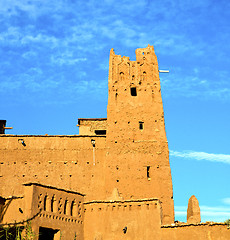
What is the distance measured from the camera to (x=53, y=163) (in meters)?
28.0

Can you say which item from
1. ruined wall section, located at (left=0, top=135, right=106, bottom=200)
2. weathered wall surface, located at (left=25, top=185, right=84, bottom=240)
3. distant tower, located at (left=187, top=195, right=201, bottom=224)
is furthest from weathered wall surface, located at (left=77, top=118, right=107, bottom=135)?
weathered wall surface, located at (left=25, top=185, right=84, bottom=240)

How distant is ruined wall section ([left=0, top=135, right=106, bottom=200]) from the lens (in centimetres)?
2711

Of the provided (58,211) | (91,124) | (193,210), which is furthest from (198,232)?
(91,124)

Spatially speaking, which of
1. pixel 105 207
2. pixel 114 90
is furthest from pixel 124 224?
pixel 114 90

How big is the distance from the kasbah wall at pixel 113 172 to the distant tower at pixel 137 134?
6 cm

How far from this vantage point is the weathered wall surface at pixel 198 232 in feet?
65.6

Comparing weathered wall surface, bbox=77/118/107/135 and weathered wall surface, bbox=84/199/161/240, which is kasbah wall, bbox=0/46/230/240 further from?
weathered wall surface, bbox=77/118/107/135

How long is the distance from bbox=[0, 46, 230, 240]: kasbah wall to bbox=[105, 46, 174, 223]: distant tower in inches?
2.5

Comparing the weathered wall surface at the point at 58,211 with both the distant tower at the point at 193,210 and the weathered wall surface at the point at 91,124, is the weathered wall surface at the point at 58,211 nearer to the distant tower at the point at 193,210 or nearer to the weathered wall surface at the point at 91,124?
the distant tower at the point at 193,210

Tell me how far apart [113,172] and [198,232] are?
312 inches

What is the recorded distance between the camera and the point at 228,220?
20125mm

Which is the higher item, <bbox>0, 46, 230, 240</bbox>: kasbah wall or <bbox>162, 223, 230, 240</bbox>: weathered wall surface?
<bbox>0, 46, 230, 240</bbox>: kasbah wall

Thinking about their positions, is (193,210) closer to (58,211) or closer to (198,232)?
(198,232)

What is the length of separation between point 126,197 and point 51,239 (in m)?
6.22
